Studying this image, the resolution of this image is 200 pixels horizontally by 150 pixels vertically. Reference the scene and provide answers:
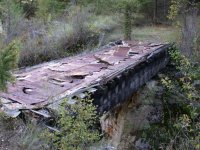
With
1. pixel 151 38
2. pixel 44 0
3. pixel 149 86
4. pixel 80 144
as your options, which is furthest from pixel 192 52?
pixel 44 0

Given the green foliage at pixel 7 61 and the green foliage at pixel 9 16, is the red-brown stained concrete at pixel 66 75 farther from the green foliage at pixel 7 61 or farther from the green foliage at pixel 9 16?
the green foliage at pixel 9 16

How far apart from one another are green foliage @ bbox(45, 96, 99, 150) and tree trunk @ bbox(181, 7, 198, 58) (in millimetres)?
8406

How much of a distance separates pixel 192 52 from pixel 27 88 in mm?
8082

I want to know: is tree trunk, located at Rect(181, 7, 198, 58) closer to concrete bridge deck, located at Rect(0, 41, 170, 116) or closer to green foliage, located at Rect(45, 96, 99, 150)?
concrete bridge deck, located at Rect(0, 41, 170, 116)

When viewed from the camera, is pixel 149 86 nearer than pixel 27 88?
No

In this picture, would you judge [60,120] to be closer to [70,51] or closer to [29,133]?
[29,133]

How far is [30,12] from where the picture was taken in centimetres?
2648

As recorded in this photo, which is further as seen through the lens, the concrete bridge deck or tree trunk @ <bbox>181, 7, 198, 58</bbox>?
tree trunk @ <bbox>181, 7, 198, 58</bbox>

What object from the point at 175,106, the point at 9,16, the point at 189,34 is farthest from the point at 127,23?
the point at 175,106

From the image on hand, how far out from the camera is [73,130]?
232 inches

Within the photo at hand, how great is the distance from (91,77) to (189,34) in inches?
282

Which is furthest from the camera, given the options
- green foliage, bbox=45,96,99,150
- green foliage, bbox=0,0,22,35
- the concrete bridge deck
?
green foliage, bbox=0,0,22,35

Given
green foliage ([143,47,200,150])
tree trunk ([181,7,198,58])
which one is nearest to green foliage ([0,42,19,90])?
green foliage ([143,47,200,150])

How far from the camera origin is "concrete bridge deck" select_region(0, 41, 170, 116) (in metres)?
7.25
